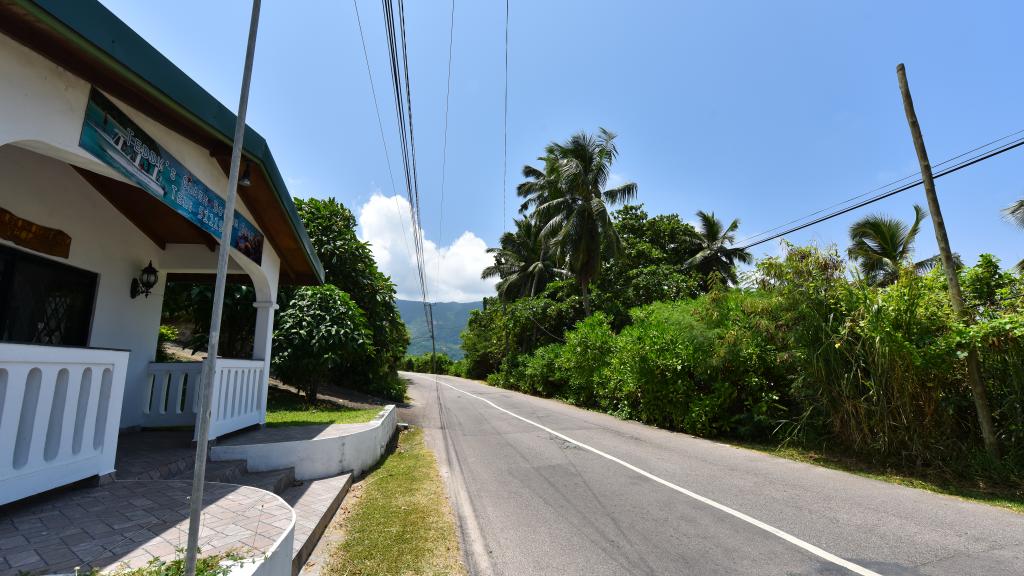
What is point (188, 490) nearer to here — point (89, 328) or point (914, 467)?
point (89, 328)

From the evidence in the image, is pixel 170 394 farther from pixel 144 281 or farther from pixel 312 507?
pixel 312 507

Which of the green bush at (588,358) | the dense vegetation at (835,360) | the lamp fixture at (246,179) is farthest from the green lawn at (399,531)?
the green bush at (588,358)

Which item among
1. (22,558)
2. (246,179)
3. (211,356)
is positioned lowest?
(22,558)

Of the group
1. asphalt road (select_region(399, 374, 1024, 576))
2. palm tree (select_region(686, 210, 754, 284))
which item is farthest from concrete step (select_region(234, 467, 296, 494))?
palm tree (select_region(686, 210, 754, 284))

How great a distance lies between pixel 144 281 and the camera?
7.33m

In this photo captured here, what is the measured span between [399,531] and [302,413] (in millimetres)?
6465

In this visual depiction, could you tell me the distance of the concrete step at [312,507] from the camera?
3846 millimetres

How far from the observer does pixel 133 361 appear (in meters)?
7.21

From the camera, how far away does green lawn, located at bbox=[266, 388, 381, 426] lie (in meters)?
8.53

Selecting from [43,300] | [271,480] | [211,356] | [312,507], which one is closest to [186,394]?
[43,300]

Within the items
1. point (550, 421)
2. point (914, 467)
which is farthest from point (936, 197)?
point (550, 421)

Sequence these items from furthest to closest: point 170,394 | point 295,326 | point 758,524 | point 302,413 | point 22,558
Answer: point 295,326 → point 302,413 → point 170,394 → point 758,524 → point 22,558

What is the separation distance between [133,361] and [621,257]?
769 inches

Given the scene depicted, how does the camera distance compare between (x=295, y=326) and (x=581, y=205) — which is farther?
(x=581, y=205)
